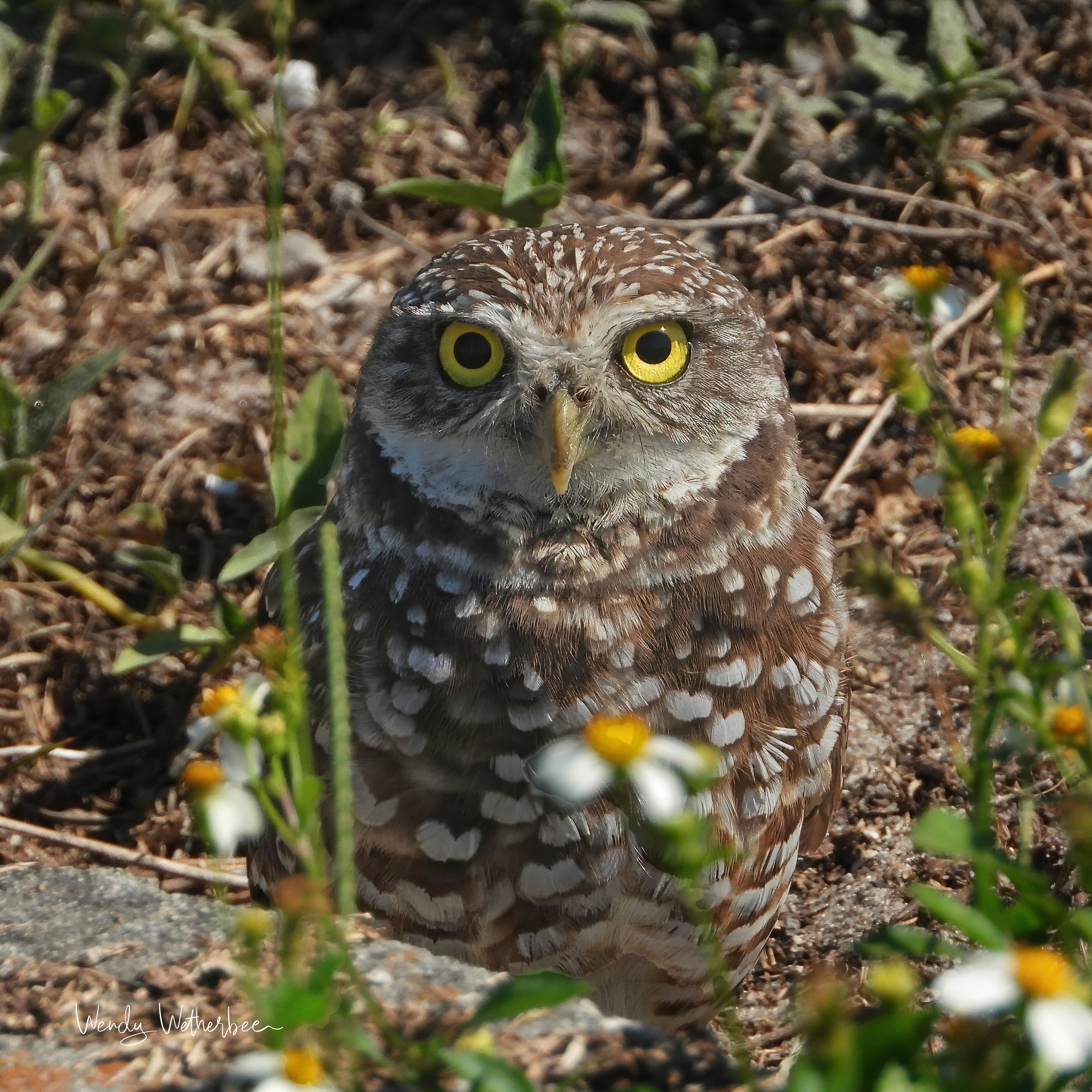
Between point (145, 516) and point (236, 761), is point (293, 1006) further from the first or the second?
point (145, 516)

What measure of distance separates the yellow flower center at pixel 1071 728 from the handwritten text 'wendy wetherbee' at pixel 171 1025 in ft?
3.68

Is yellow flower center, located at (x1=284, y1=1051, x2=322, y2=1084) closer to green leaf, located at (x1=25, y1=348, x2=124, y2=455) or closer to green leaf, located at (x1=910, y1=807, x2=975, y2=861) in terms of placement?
green leaf, located at (x1=910, y1=807, x2=975, y2=861)

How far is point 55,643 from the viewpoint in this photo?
3668mm

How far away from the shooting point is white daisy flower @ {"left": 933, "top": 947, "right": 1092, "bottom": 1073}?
3.74ft

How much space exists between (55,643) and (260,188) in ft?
5.84

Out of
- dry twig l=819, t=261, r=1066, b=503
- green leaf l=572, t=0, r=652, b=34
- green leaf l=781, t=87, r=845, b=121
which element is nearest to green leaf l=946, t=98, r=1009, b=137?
green leaf l=781, t=87, r=845, b=121

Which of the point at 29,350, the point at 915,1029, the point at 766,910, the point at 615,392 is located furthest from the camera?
the point at 29,350

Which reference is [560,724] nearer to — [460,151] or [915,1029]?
[915,1029]

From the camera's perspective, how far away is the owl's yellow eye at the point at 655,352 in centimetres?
244

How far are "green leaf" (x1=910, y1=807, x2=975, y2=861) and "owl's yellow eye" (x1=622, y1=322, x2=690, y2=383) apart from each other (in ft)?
3.88

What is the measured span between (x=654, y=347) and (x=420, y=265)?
6.68 ft

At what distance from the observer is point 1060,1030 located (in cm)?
114

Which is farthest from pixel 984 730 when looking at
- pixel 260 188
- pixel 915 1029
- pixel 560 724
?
pixel 260 188

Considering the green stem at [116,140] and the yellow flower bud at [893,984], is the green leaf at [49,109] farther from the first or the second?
the yellow flower bud at [893,984]
